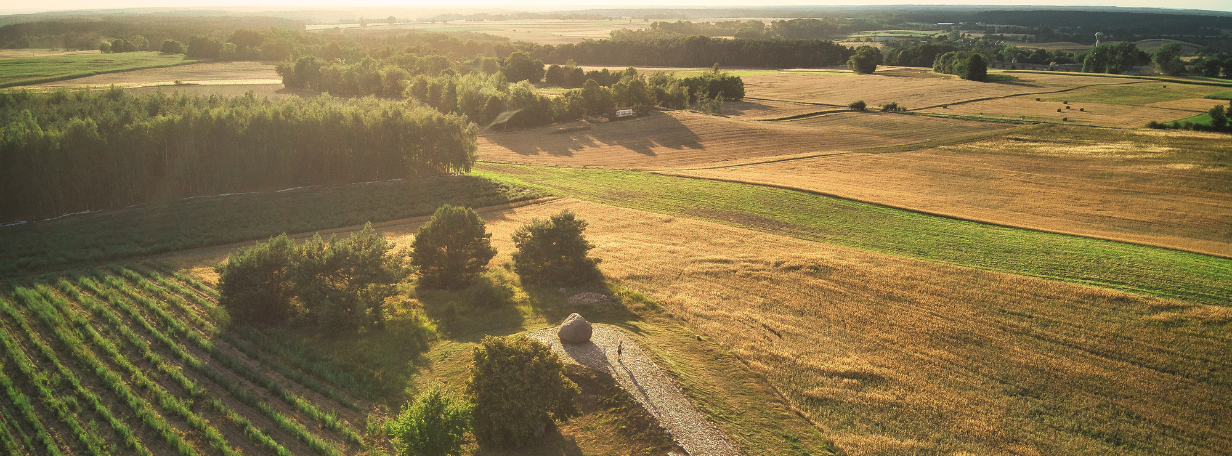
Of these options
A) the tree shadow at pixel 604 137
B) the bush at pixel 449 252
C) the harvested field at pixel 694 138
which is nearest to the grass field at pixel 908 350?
the bush at pixel 449 252

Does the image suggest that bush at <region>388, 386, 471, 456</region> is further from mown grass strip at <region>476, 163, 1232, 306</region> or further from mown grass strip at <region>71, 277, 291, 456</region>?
mown grass strip at <region>476, 163, 1232, 306</region>

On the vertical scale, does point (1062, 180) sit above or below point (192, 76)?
below

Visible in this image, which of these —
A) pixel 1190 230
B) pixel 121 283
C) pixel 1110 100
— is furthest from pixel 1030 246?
pixel 1110 100

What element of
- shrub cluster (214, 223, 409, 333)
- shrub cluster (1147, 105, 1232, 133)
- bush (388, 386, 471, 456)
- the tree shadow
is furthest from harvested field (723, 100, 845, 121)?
bush (388, 386, 471, 456)

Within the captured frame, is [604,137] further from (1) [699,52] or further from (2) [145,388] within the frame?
(1) [699,52]

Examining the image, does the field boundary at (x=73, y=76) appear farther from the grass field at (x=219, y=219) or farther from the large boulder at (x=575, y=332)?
the large boulder at (x=575, y=332)

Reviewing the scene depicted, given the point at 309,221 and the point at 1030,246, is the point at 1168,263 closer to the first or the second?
the point at 1030,246

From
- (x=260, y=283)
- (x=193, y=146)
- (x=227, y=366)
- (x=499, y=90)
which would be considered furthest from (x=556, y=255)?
(x=499, y=90)
